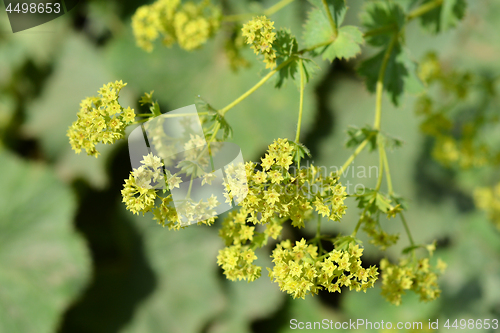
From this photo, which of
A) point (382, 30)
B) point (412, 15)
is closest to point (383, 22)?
point (382, 30)

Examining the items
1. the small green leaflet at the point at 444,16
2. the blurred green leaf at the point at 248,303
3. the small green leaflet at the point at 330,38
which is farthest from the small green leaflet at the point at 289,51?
the blurred green leaf at the point at 248,303

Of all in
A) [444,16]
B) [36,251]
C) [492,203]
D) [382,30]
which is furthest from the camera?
[36,251]

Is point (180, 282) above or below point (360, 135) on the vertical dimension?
below

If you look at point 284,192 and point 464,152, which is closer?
point 284,192

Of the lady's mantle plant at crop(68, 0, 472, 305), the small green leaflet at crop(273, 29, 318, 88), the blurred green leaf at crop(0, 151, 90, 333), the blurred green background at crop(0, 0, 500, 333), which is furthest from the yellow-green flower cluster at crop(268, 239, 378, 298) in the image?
the blurred green leaf at crop(0, 151, 90, 333)

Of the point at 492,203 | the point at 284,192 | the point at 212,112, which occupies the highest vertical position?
the point at 212,112

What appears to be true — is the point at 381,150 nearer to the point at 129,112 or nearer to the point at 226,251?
the point at 226,251

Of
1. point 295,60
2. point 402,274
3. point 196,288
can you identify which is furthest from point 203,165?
point 196,288

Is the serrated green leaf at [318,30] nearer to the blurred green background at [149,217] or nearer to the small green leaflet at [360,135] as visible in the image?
the small green leaflet at [360,135]

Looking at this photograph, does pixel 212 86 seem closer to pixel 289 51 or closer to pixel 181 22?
pixel 181 22
